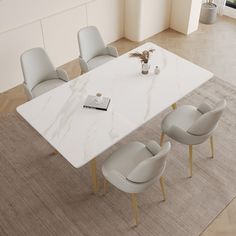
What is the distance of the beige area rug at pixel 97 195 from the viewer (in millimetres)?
3799

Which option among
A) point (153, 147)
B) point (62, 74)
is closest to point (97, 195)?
point (153, 147)

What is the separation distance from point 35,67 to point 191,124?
2.06 metres

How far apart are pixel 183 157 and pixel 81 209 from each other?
4.59ft

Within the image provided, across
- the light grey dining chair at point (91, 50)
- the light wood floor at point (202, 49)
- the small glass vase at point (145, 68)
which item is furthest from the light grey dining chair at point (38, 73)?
the small glass vase at point (145, 68)

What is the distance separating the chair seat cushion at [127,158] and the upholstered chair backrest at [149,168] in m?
0.23

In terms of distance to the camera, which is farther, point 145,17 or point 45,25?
point 145,17

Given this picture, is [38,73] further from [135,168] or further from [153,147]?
[135,168]

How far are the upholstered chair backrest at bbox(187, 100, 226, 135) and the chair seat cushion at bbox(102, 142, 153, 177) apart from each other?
1.77ft

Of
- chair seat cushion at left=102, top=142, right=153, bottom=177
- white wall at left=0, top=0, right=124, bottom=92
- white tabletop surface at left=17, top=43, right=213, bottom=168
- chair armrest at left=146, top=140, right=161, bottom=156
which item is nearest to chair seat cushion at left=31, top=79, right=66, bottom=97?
white tabletop surface at left=17, top=43, right=213, bottom=168

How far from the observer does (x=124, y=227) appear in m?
3.79

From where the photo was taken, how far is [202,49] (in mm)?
6625

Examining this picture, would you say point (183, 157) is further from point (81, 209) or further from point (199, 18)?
point (199, 18)

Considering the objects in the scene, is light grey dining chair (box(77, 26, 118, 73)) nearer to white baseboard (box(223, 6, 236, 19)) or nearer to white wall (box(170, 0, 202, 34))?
white wall (box(170, 0, 202, 34))

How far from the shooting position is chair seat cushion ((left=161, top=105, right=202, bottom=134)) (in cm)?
420
